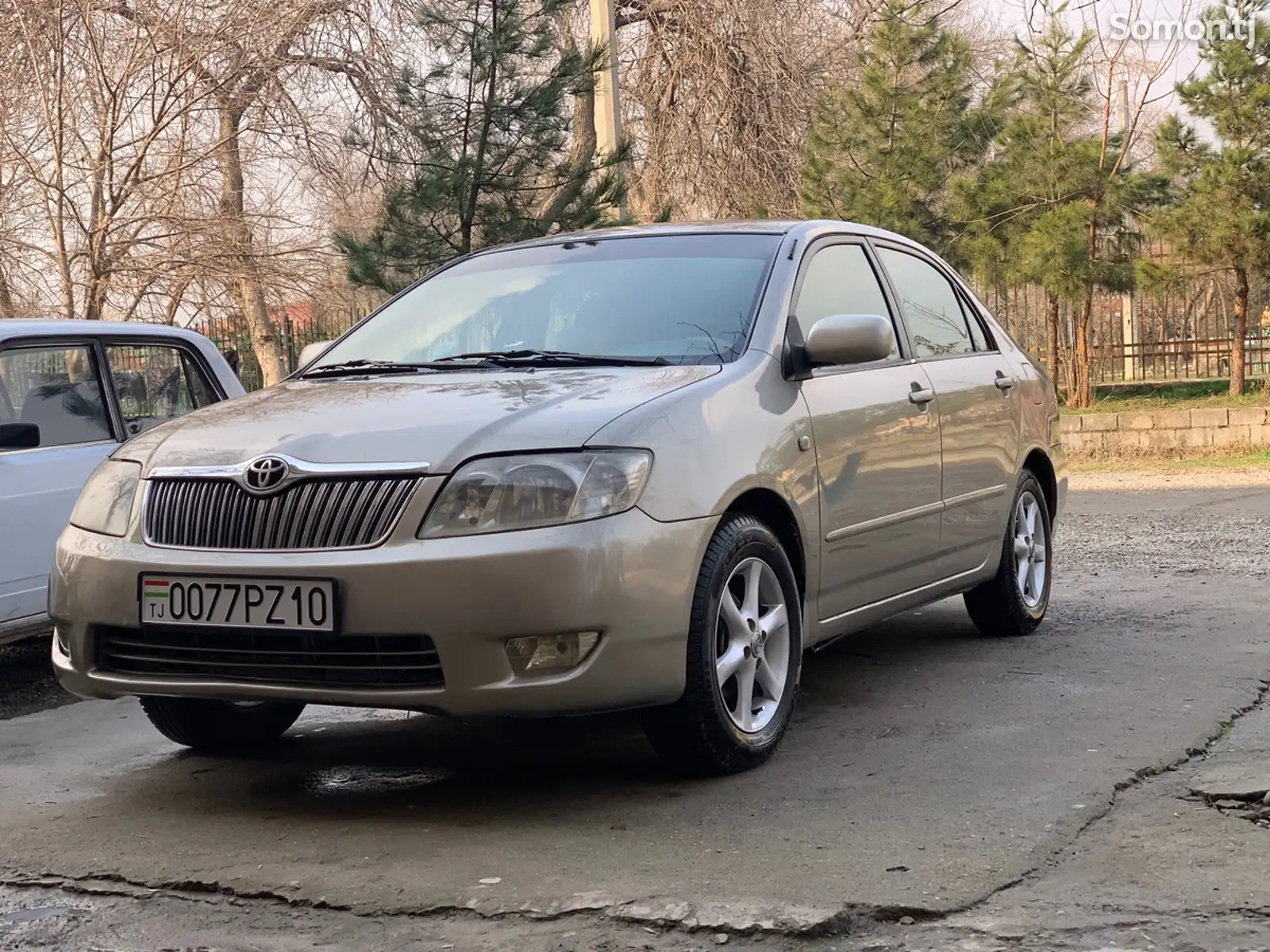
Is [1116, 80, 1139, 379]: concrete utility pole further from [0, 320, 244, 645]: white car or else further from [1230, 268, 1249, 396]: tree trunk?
[0, 320, 244, 645]: white car

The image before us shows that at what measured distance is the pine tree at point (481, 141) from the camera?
44.2ft

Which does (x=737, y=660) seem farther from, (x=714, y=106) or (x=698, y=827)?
(x=714, y=106)

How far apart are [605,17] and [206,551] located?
1199 cm

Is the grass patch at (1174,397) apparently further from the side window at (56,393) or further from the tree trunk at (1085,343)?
the side window at (56,393)

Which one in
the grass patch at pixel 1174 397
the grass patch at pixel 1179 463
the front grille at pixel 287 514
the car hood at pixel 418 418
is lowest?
the grass patch at pixel 1179 463

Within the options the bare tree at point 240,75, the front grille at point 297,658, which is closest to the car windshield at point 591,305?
the front grille at point 297,658

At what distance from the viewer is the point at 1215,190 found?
780 inches

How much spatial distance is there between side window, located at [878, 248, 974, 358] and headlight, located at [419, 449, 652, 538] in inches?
86.6

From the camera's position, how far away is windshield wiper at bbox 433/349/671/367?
4.90 m

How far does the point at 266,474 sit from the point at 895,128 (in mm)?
18547

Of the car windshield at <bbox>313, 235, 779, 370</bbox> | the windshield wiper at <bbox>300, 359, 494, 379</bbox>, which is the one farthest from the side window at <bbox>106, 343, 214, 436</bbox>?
the windshield wiper at <bbox>300, 359, 494, 379</bbox>

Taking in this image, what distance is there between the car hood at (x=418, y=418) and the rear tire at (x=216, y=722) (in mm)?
837

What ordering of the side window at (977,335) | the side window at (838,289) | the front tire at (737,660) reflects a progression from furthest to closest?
the side window at (977,335) < the side window at (838,289) < the front tire at (737,660)

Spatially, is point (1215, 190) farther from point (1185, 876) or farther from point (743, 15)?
point (1185, 876)
